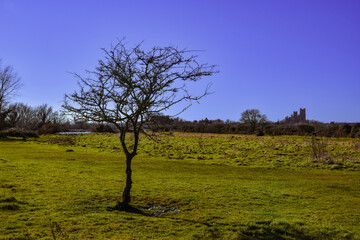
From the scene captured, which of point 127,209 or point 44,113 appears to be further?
point 44,113

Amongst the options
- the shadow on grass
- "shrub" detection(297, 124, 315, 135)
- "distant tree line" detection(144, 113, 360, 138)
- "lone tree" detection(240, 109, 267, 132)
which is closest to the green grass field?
the shadow on grass

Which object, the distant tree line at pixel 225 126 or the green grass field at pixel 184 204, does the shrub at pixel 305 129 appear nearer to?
the distant tree line at pixel 225 126

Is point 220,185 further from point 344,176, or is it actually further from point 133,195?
point 344,176

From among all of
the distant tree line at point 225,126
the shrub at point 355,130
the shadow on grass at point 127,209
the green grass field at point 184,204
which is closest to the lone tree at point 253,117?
the distant tree line at point 225,126

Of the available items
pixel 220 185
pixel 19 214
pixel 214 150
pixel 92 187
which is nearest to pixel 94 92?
pixel 19 214

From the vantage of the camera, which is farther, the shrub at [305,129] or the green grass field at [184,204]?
the shrub at [305,129]

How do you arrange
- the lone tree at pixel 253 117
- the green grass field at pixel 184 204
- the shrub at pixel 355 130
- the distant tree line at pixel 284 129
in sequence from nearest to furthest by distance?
the green grass field at pixel 184 204, the shrub at pixel 355 130, the distant tree line at pixel 284 129, the lone tree at pixel 253 117

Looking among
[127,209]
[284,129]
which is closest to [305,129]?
[284,129]

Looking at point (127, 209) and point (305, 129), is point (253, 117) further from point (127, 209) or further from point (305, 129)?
point (127, 209)

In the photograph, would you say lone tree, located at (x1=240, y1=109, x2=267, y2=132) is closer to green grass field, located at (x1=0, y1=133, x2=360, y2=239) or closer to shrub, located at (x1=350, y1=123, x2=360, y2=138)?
shrub, located at (x1=350, y1=123, x2=360, y2=138)

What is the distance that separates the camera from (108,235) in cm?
763

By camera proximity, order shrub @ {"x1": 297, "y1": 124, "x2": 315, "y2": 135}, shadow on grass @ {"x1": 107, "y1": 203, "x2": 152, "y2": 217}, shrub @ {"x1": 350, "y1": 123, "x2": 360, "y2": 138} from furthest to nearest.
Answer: shrub @ {"x1": 297, "y1": 124, "x2": 315, "y2": 135} < shrub @ {"x1": 350, "y1": 123, "x2": 360, "y2": 138} < shadow on grass @ {"x1": 107, "y1": 203, "x2": 152, "y2": 217}

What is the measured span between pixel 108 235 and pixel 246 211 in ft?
16.4

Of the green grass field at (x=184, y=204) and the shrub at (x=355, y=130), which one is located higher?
the shrub at (x=355, y=130)
